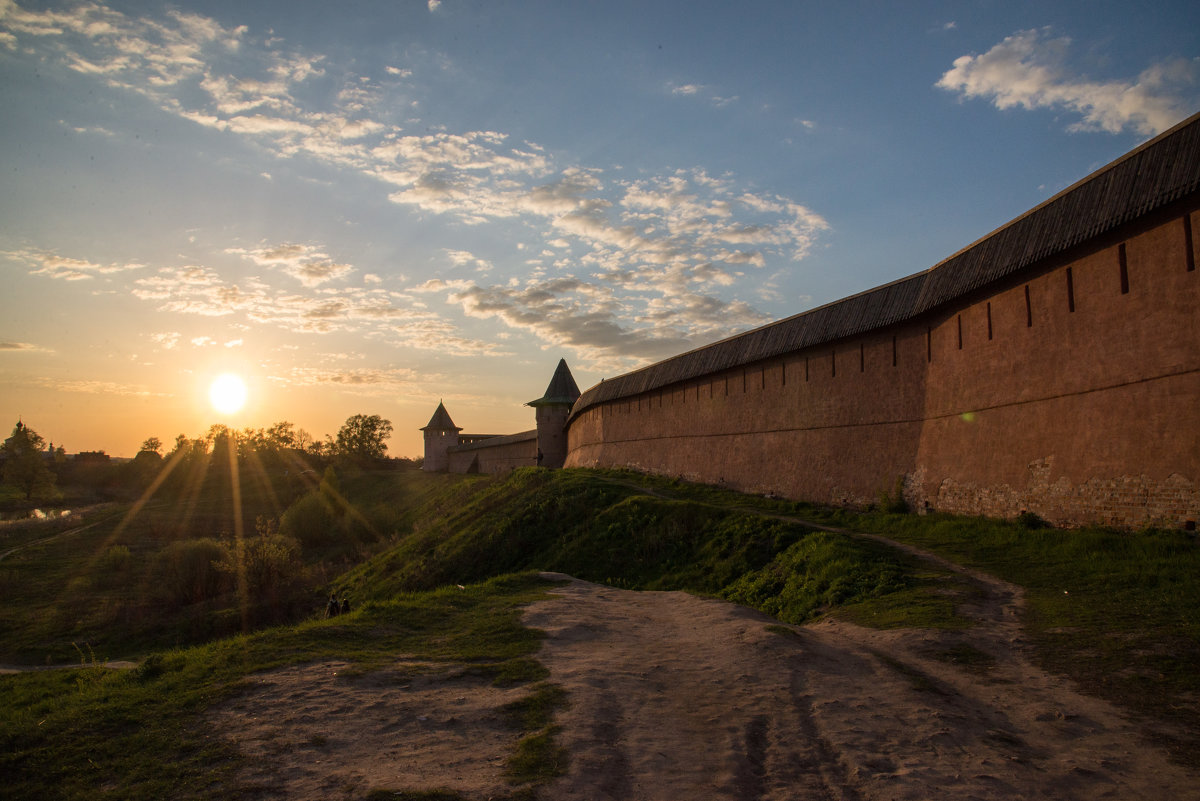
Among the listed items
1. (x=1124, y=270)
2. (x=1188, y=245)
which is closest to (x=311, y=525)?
(x=1124, y=270)

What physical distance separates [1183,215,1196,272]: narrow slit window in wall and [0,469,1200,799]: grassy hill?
302 cm

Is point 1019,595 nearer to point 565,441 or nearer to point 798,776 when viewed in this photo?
point 798,776

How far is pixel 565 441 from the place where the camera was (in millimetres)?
35125

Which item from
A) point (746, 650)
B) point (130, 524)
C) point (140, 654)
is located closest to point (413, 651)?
point (746, 650)

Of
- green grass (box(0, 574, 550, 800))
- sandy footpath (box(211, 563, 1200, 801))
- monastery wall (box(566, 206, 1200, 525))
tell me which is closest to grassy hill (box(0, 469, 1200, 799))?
green grass (box(0, 574, 550, 800))

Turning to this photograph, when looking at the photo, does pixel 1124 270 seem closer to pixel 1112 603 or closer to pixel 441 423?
pixel 1112 603

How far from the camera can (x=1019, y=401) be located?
10.7 meters

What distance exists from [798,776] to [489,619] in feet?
14.6

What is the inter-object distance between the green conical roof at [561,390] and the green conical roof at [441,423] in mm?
16109

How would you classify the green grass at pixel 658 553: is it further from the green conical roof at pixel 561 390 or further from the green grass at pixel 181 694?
the green conical roof at pixel 561 390

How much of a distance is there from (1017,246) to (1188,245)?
2.65 metres

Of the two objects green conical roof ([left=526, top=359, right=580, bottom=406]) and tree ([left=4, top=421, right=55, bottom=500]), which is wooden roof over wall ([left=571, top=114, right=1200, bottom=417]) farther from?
tree ([left=4, top=421, right=55, bottom=500])

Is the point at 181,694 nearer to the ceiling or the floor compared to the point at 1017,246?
nearer to the floor

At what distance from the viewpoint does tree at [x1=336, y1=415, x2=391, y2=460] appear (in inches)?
2666
